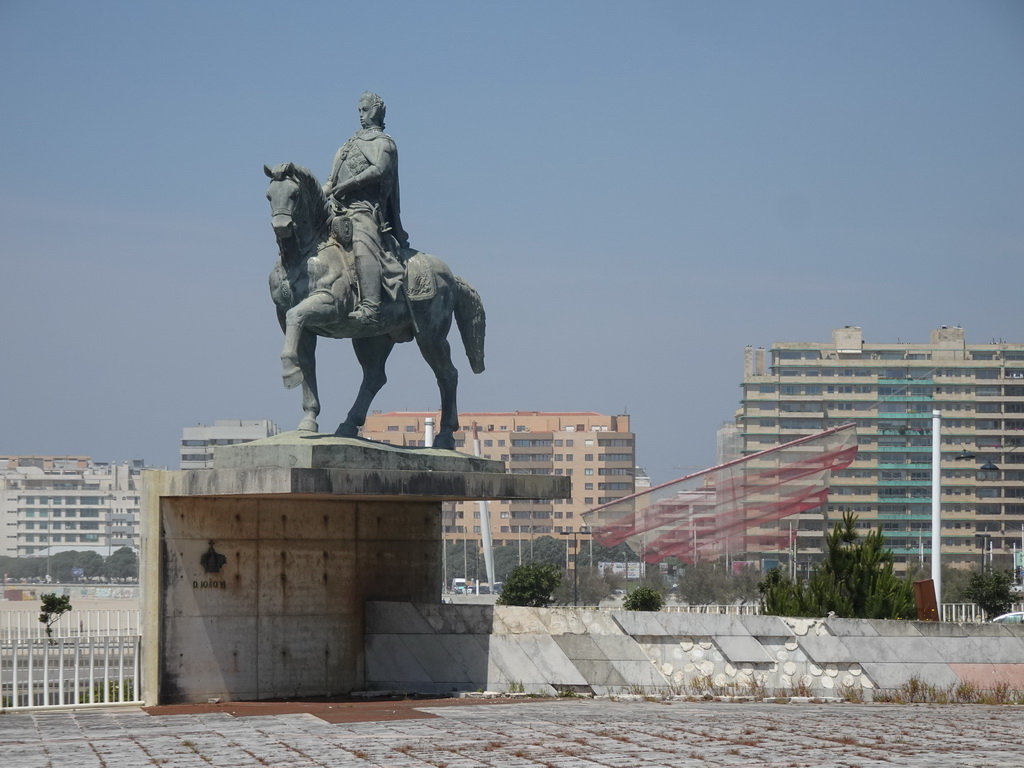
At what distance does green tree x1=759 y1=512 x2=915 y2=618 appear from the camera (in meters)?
19.8

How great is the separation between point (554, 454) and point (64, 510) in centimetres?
6199

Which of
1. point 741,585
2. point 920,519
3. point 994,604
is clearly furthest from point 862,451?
point 994,604

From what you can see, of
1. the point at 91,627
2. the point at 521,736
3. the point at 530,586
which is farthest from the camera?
the point at 530,586

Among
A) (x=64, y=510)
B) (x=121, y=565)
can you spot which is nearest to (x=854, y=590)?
(x=121, y=565)

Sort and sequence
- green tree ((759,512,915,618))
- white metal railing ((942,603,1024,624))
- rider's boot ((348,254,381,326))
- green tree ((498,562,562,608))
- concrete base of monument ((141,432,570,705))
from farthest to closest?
green tree ((498,562,562,608)), white metal railing ((942,603,1024,624)), green tree ((759,512,915,618)), rider's boot ((348,254,381,326)), concrete base of monument ((141,432,570,705))

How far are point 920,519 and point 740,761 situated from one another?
114m

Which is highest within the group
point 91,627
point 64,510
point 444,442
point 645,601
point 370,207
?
point 370,207

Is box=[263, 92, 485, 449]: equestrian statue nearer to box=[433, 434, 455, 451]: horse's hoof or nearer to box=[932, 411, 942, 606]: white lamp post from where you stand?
box=[433, 434, 455, 451]: horse's hoof

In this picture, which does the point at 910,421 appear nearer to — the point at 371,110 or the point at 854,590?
the point at 854,590

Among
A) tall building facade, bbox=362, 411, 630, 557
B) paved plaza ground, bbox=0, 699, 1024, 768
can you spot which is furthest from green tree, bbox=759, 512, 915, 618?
tall building facade, bbox=362, 411, 630, 557

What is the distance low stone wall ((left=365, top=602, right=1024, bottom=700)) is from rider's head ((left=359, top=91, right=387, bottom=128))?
555cm

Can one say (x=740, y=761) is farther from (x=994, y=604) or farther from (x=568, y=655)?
(x=994, y=604)

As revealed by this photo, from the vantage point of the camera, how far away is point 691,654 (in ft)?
52.5

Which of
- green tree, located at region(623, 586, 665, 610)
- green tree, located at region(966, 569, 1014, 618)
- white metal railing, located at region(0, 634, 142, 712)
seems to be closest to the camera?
white metal railing, located at region(0, 634, 142, 712)
